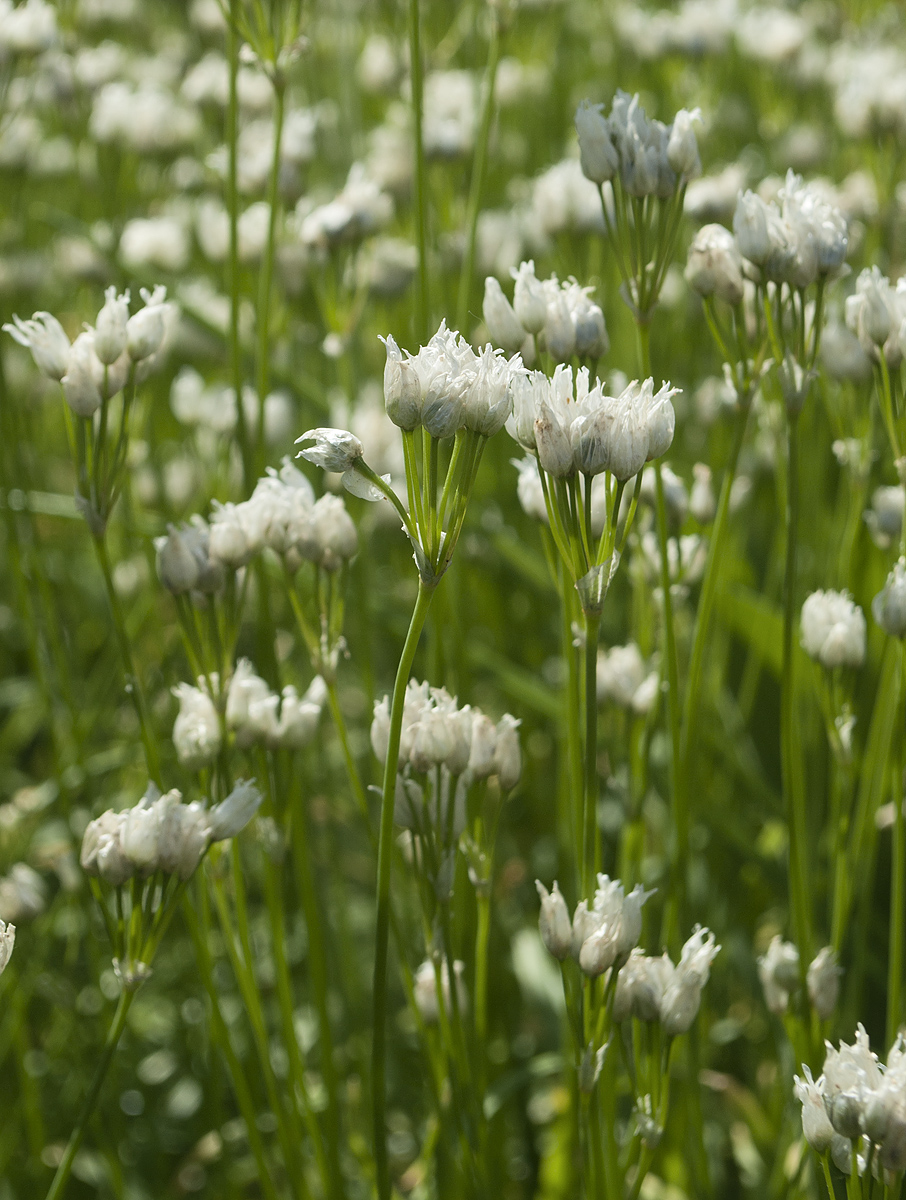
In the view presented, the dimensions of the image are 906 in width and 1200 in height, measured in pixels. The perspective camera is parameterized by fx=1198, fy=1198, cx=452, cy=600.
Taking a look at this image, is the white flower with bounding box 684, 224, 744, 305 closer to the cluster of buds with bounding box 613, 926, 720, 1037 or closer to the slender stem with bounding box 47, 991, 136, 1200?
the cluster of buds with bounding box 613, 926, 720, 1037

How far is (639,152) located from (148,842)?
0.60 m

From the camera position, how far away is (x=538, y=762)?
5.65ft

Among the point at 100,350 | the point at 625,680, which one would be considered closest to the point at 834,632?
the point at 625,680

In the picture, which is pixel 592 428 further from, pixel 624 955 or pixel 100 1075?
pixel 100 1075

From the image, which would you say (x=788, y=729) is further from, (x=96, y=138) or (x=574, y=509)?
(x=96, y=138)

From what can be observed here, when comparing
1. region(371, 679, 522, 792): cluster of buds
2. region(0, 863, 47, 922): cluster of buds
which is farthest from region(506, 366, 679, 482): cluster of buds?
region(0, 863, 47, 922): cluster of buds

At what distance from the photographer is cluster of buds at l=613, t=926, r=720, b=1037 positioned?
762 mm

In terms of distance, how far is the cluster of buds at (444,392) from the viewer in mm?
664

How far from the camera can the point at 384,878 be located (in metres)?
0.71

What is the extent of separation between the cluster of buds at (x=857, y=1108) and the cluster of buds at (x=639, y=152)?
60 cm

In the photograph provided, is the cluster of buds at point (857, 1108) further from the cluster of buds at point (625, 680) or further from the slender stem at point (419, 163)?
the slender stem at point (419, 163)

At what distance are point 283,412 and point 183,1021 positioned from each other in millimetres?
763

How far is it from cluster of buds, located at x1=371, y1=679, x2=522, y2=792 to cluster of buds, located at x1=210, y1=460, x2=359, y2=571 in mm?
134

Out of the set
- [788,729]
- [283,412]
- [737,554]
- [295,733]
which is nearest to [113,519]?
[283,412]
